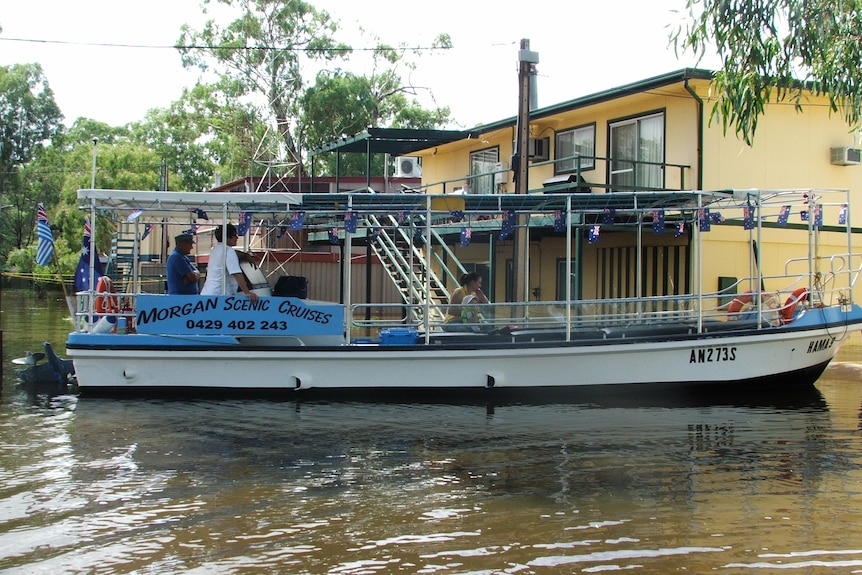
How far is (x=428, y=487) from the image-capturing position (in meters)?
7.75

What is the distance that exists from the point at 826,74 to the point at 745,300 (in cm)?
403

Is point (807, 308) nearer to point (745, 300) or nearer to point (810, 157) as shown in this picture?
point (745, 300)

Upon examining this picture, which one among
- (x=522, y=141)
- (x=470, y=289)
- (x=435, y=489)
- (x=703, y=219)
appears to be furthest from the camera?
(x=522, y=141)

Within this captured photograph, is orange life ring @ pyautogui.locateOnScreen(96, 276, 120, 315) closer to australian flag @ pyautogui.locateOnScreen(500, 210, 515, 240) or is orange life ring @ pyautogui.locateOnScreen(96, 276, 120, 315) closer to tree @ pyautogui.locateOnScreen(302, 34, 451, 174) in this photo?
australian flag @ pyautogui.locateOnScreen(500, 210, 515, 240)

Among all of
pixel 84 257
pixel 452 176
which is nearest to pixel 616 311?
pixel 84 257

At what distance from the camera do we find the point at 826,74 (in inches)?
402

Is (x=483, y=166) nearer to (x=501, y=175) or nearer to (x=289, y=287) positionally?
(x=501, y=175)

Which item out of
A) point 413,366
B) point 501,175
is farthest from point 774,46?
point 501,175

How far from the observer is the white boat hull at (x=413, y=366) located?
39.3 ft

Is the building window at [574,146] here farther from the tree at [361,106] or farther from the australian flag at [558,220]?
the tree at [361,106]

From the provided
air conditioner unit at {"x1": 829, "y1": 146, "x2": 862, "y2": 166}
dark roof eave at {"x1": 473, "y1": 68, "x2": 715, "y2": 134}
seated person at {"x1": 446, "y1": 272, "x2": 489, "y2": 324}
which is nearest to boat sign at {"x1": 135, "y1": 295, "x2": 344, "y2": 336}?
seated person at {"x1": 446, "y1": 272, "x2": 489, "y2": 324}

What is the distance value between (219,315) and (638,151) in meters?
10.7

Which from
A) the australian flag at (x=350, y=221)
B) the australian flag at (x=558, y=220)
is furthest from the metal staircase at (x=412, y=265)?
the australian flag at (x=558, y=220)

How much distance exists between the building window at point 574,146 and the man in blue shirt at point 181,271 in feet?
32.8
